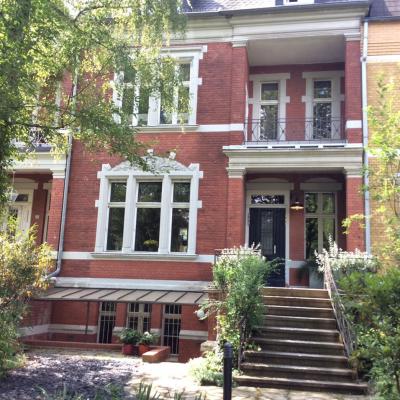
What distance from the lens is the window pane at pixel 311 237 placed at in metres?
13.7

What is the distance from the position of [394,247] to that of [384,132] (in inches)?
86.6

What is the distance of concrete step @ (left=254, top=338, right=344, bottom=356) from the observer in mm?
8602

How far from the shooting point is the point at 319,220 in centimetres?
1390

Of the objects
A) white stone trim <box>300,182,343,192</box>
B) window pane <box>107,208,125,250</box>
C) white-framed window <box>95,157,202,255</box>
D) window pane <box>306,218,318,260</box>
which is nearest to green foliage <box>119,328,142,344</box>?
white-framed window <box>95,157,202,255</box>

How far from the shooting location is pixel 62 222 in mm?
13625

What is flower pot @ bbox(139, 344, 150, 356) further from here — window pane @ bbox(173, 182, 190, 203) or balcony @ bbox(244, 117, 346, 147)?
balcony @ bbox(244, 117, 346, 147)

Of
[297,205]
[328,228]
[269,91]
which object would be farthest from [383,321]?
[269,91]

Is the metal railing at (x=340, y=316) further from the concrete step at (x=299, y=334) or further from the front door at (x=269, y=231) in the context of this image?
the front door at (x=269, y=231)

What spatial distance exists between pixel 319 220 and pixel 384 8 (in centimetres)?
628

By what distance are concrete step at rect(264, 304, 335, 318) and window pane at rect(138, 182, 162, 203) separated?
198 inches

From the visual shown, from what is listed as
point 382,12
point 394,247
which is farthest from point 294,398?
point 382,12

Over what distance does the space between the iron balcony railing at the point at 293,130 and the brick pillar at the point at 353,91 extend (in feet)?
3.99

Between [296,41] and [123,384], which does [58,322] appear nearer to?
[123,384]

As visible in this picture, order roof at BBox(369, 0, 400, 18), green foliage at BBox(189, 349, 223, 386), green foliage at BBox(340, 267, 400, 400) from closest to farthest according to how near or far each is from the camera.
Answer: green foliage at BBox(340, 267, 400, 400) → green foliage at BBox(189, 349, 223, 386) → roof at BBox(369, 0, 400, 18)
